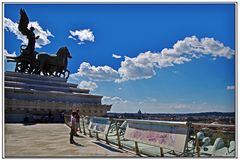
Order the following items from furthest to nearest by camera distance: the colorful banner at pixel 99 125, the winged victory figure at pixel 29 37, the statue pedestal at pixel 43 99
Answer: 1. the winged victory figure at pixel 29 37
2. the statue pedestal at pixel 43 99
3. the colorful banner at pixel 99 125

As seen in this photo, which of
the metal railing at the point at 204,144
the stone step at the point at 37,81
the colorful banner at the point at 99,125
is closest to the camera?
the metal railing at the point at 204,144

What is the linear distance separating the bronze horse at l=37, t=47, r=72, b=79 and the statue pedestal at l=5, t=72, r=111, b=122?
79 cm

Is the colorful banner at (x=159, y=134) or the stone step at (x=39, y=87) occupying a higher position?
the stone step at (x=39, y=87)

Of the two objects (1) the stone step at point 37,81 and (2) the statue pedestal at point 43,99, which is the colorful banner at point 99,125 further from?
(1) the stone step at point 37,81

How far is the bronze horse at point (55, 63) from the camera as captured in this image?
56.0 feet

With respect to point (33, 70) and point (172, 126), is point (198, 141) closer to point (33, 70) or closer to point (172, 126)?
point (172, 126)

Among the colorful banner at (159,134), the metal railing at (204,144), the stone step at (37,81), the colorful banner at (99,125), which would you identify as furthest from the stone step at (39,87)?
the metal railing at (204,144)

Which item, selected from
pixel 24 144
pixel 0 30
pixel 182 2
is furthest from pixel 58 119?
pixel 182 2

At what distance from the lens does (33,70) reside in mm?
17062

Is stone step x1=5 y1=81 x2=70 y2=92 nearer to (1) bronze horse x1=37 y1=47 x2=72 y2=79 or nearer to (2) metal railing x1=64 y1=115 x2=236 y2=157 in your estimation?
(1) bronze horse x1=37 y1=47 x2=72 y2=79

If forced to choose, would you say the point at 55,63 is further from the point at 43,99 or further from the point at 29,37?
the point at 43,99

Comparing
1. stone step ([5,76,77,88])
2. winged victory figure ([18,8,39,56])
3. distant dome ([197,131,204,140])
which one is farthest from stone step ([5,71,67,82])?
distant dome ([197,131,204,140])

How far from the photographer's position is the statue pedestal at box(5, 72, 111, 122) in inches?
518

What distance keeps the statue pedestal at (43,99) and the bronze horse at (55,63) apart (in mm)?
790
